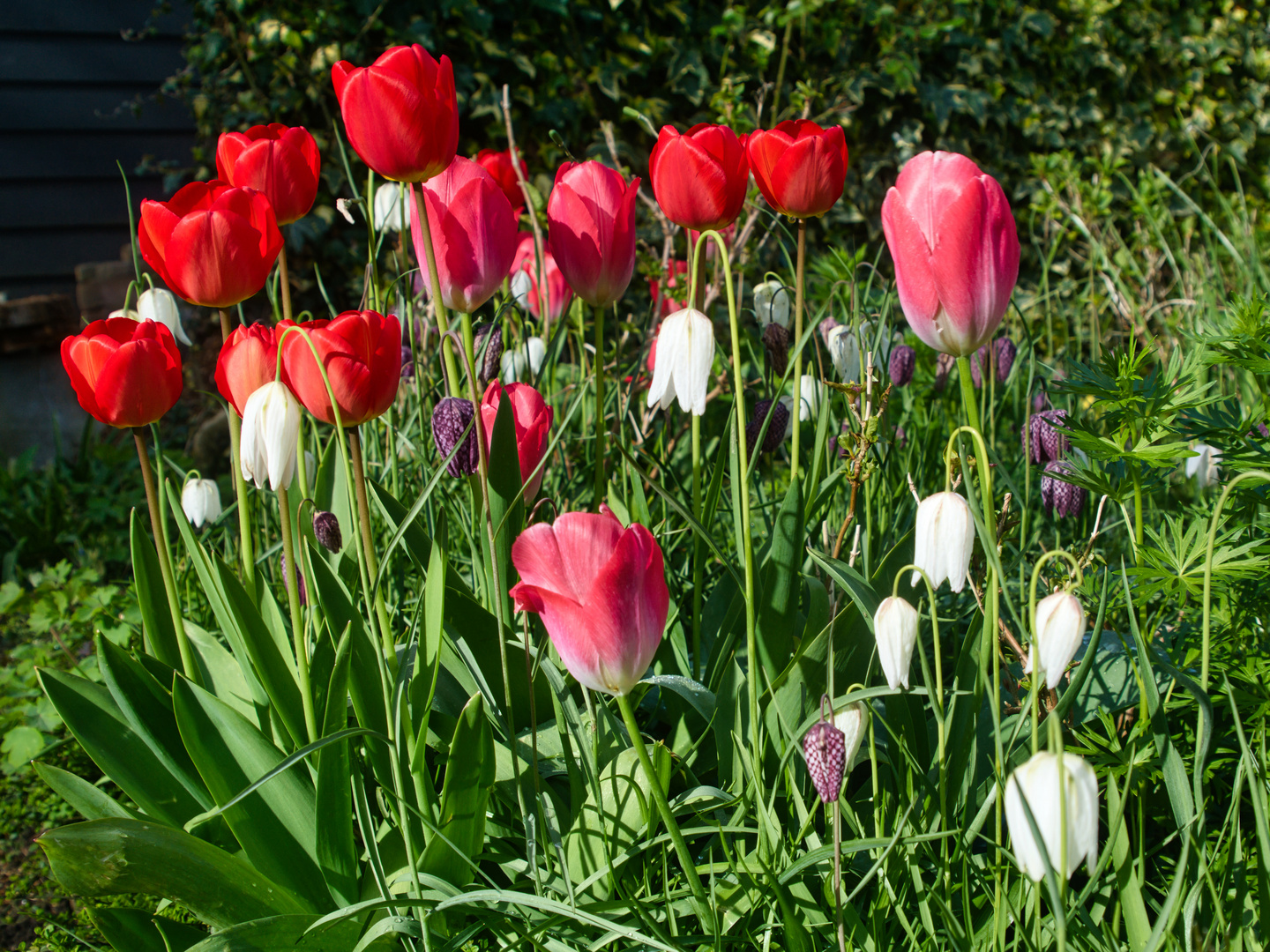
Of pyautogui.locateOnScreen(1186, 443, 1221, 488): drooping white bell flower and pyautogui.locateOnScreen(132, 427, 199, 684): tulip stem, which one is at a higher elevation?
pyautogui.locateOnScreen(132, 427, 199, 684): tulip stem

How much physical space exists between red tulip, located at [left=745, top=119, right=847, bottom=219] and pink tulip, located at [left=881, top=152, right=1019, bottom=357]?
0.75 feet

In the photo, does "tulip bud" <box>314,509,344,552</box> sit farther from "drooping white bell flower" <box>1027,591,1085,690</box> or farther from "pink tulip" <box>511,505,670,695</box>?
"drooping white bell flower" <box>1027,591,1085,690</box>

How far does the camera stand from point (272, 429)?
975 mm

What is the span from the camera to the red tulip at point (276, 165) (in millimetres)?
1200

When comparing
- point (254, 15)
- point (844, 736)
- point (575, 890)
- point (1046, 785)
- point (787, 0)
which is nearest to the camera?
point (1046, 785)

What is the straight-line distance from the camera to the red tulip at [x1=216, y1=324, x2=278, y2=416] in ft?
3.46

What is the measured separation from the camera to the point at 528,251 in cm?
226

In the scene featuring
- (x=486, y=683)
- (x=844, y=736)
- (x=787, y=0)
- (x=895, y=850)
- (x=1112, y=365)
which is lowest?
(x=895, y=850)

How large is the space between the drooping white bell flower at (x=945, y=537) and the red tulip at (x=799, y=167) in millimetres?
488

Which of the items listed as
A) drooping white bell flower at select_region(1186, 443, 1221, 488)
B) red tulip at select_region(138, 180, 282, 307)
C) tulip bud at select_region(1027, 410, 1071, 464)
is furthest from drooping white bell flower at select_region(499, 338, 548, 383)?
drooping white bell flower at select_region(1186, 443, 1221, 488)

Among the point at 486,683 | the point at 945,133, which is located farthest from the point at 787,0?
the point at 486,683

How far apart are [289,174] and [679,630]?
88 centimetres

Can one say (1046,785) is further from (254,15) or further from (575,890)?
(254,15)

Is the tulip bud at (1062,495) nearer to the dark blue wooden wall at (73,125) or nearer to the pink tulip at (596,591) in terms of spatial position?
the pink tulip at (596,591)
